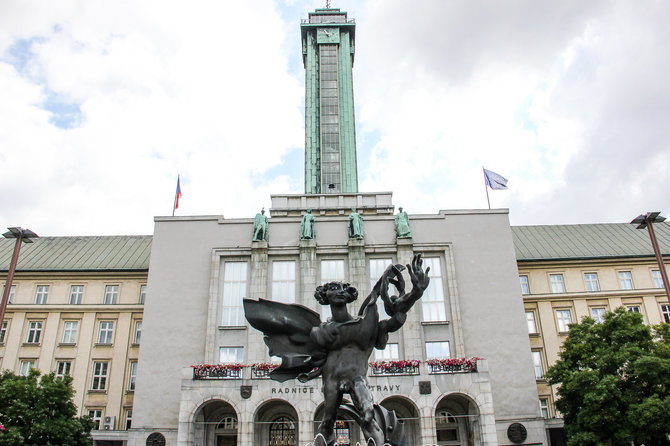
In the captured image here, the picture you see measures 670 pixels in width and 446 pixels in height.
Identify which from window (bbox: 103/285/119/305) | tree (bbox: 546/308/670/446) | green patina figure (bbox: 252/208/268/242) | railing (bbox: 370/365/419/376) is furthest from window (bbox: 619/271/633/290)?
window (bbox: 103/285/119/305)

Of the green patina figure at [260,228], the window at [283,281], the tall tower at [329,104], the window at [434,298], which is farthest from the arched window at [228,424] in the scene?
the tall tower at [329,104]

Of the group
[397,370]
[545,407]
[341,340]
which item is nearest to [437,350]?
[397,370]

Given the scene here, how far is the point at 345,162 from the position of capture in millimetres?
55844

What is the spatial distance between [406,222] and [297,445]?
16432 millimetres

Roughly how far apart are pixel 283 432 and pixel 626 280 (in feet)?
103

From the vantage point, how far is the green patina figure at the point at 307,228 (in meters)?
36.4

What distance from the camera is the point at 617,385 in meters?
25.7

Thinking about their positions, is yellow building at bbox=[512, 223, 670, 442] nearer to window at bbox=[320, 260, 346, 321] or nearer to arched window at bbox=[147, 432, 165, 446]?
window at bbox=[320, 260, 346, 321]

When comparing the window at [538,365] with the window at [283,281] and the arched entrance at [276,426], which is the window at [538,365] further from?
the arched entrance at [276,426]

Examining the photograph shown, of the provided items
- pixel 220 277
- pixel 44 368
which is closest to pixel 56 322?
pixel 44 368

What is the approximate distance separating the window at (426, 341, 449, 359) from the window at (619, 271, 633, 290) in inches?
771

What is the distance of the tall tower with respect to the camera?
55.4m

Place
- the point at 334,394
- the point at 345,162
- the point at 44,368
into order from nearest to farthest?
the point at 334,394, the point at 44,368, the point at 345,162

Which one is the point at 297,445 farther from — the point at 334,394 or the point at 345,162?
the point at 345,162
